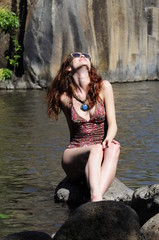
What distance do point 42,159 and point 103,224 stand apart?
200 inches

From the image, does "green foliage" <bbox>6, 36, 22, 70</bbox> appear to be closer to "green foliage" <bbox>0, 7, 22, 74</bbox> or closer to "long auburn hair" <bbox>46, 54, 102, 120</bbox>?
"green foliage" <bbox>0, 7, 22, 74</bbox>

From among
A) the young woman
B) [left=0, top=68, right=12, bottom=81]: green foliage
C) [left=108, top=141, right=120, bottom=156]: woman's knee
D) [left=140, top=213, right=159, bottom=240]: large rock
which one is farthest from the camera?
[left=0, top=68, right=12, bottom=81]: green foliage

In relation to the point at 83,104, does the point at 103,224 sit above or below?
below

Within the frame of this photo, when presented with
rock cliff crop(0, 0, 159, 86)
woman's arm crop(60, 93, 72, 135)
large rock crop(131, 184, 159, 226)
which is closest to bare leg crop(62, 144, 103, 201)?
woman's arm crop(60, 93, 72, 135)

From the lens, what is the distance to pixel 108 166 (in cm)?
738

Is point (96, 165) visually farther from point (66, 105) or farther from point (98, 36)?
point (98, 36)

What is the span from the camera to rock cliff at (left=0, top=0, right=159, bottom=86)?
2886cm

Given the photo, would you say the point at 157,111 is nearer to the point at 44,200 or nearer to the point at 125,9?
the point at 44,200

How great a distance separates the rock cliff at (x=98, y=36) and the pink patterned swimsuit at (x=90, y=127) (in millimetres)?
20552

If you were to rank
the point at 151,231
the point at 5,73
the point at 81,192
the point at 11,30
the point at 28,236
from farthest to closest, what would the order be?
the point at 11,30
the point at 5,73
the point at 81,192
the point at 28,236
the point at 151,231

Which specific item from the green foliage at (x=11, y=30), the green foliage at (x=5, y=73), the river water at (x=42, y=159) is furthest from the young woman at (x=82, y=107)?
the green foliage at (x=11, y=30)

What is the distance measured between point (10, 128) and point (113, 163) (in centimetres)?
724

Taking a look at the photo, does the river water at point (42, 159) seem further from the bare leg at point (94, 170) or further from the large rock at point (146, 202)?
the large rock at point (146, 202)

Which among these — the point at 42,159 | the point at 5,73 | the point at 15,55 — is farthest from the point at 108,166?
the point at 15,55
